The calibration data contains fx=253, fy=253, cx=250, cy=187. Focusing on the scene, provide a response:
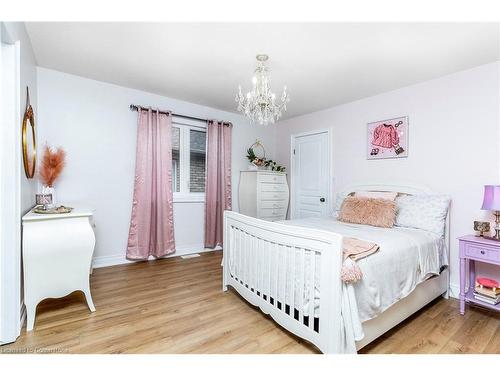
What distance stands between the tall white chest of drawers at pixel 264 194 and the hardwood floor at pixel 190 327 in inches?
63.4

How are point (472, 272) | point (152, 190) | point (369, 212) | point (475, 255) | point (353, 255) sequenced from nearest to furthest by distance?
point (353, 255)
point (475, 255)
point (472, 272)
point (369, 212)
point (152, 190)

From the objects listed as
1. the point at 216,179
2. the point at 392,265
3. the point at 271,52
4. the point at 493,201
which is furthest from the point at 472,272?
the point at 216,179

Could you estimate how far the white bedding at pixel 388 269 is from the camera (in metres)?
1.46

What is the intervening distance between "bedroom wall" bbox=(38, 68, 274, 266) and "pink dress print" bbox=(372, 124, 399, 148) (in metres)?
2.75

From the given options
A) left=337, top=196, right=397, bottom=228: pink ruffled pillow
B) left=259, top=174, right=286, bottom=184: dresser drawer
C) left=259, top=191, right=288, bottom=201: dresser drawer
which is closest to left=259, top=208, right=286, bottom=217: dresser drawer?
left=259, top=191, right=288, bottom=201: dresser drawer

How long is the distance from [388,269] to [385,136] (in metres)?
1.97

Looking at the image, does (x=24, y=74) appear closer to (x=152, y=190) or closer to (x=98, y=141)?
(x=98, y=141)

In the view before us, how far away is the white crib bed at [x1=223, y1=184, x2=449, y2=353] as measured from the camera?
144 centimetres

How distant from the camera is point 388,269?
5.69ft

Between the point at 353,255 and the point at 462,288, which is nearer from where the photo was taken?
the point at 353,255

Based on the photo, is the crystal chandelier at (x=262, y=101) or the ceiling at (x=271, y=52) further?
the crystal chandelier at (x=262, y=101)

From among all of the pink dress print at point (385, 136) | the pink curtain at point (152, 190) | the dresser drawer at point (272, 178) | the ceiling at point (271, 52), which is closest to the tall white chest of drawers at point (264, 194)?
the dresser drawer at point (272, 178)

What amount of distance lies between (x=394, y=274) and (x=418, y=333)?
0.52 metres

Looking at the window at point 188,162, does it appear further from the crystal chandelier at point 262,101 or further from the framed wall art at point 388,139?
the framed wall art at point 388,139
